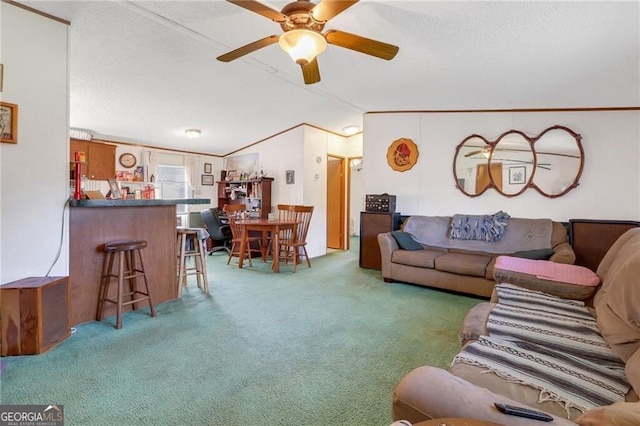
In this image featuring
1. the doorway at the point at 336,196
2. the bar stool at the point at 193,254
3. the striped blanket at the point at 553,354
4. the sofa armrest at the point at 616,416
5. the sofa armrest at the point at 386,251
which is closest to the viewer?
the sofa armrest at the point at 616,416

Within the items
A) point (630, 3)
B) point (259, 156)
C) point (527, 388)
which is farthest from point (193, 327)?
point (259, 156)

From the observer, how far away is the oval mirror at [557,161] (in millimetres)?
3771

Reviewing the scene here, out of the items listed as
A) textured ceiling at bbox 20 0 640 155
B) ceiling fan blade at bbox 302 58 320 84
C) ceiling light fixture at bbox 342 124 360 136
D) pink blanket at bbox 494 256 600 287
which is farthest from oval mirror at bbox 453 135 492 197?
ceiling fan blade at bbox 302 58 320 84

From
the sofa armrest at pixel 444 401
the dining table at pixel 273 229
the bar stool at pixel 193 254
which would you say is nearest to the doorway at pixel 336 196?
the dining table at pixel 273 229

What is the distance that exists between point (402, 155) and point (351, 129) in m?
1.60

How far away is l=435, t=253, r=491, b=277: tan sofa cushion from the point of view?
3373mm

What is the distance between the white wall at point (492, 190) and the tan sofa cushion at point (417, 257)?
934 millimetres

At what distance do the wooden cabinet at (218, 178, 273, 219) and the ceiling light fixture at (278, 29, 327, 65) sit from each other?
13.3 feet

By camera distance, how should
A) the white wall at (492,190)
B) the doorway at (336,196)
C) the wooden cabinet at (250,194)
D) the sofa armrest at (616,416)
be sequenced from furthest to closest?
the doorway at (336,196) < the wooden cabinet at (250,194) < the white wall at (492,190) < the sofa armrest at (616,416)

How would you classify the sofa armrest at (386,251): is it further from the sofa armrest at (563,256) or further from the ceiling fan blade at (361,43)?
the ceiling fan blade at (361,43)

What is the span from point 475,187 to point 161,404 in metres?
4.26

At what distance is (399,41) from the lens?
2.68m

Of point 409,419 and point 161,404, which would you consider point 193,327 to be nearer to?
point 161,404

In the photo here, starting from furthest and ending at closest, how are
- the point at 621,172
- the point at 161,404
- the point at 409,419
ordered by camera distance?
the point at 621,172 < the point at 161,404 < the point at 409,419
